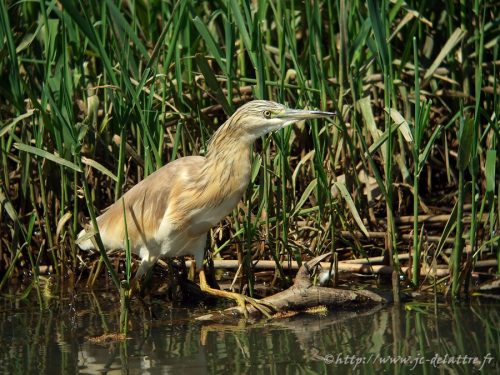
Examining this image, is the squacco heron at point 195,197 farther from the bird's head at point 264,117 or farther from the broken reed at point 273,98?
the broken reed at point 273,98

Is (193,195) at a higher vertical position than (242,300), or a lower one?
higher

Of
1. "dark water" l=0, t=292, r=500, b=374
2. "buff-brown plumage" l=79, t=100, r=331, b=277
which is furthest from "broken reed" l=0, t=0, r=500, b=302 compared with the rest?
"dark water" l=0, t=292, r=500, b=374

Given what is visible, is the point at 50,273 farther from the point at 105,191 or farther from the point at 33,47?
the point at 33,47

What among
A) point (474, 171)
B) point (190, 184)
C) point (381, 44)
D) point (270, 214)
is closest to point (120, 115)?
point (190, 184)

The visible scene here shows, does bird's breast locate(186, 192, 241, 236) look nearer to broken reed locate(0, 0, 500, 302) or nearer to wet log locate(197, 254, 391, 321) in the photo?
broken reed locate(0, 0, 500, 302)

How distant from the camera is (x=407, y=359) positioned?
11.9ft

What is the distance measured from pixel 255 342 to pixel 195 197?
0.82m

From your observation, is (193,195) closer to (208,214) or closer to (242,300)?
(208,214)

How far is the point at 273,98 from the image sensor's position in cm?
512

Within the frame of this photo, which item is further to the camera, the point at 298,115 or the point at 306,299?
the point at 306,299

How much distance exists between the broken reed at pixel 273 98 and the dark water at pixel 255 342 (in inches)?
10.3

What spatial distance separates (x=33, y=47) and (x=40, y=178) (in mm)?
999

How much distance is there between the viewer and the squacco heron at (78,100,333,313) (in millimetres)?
4426

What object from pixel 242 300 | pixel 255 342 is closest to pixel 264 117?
pixel 242 300
